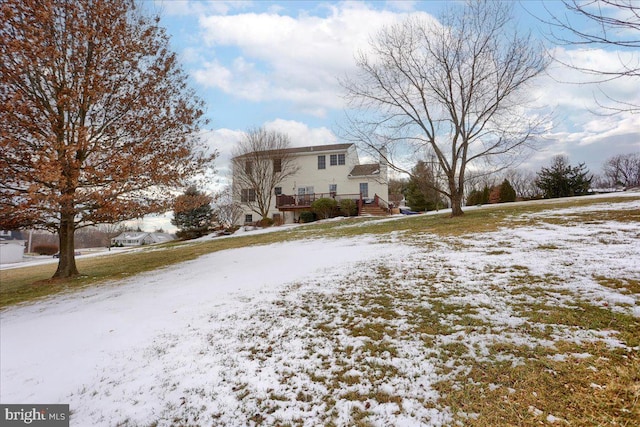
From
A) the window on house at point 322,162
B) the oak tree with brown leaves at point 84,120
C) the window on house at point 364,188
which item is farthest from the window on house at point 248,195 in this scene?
the oak tree with brown leaves at point 84,120

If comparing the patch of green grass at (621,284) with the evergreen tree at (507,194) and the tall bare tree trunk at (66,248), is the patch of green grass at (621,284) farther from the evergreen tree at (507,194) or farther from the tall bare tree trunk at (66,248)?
the evergreen tree at (507,194)

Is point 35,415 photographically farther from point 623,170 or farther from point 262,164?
point 623,170

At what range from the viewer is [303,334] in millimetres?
4121

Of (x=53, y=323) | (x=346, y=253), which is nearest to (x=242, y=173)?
(x=346, y=253)

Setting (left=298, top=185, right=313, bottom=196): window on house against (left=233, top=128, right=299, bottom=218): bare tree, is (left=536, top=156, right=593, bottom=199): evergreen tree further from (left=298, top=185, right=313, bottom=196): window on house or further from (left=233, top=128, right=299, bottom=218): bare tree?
(left=233, top=128, right=299, bottom=218): bare tree

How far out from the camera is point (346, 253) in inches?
359

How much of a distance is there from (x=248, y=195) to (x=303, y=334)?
2740cm

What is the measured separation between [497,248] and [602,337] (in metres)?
4.50

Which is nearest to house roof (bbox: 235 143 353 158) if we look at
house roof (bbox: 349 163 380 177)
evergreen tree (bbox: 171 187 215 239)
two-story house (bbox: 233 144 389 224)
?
two-story house (bbox: 233 144 389 224)

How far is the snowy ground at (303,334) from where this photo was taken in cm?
293

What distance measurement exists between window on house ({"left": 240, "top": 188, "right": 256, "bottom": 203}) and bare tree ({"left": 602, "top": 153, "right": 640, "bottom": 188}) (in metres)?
58.0

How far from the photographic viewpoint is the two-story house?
2780cm

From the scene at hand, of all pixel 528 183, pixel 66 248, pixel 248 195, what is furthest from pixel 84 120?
pixel 528 183

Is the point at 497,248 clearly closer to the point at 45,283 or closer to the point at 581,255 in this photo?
the point at 581,255
